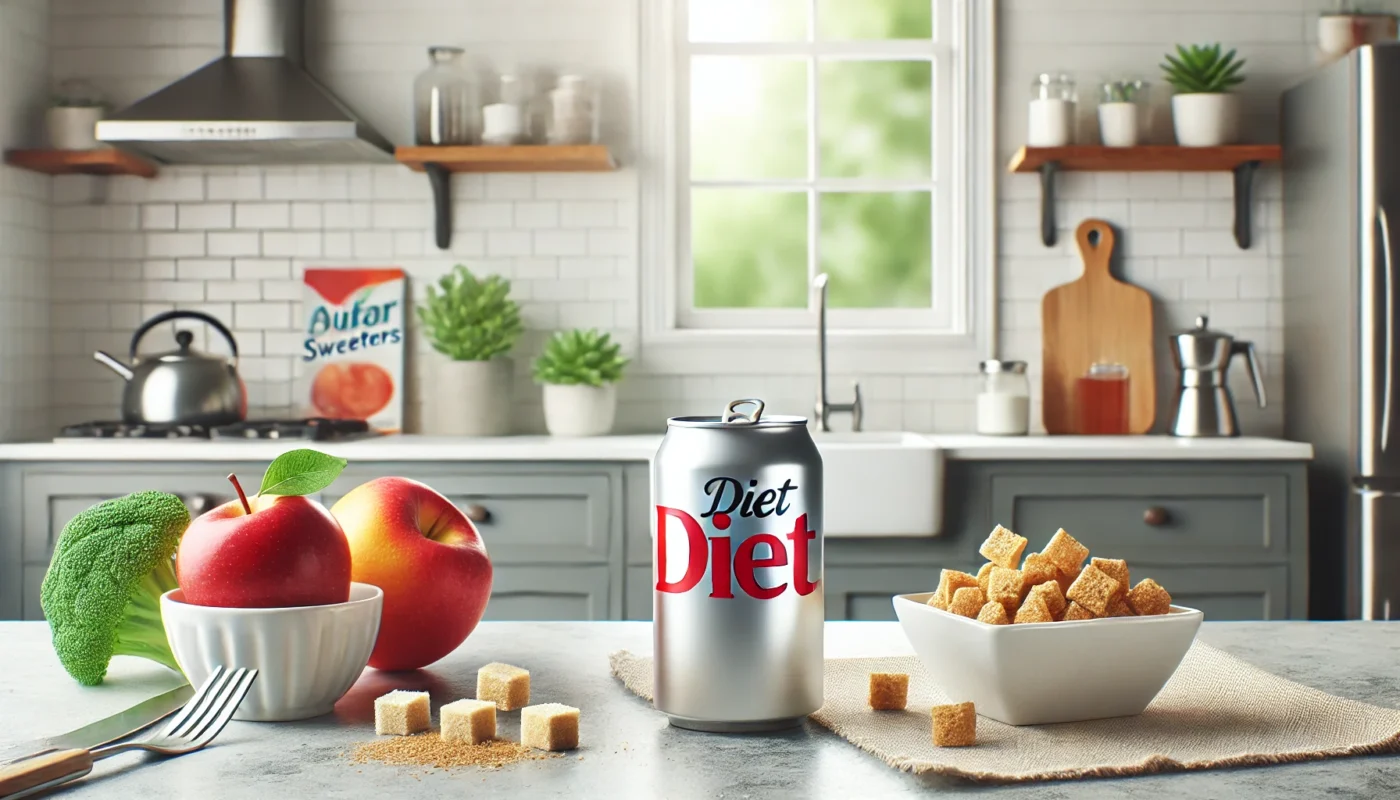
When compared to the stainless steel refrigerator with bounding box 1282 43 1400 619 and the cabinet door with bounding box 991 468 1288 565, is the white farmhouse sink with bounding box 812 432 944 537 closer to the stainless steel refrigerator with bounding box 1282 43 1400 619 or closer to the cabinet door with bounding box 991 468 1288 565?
the cabinet door with bounding box 991 468 1288 565

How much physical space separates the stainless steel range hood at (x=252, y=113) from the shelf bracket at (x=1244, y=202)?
8.37 feet

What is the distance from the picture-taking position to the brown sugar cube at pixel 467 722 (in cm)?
89

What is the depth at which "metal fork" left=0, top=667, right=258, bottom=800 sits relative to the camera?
77cm

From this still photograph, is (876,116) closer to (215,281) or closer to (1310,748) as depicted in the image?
(215,281)

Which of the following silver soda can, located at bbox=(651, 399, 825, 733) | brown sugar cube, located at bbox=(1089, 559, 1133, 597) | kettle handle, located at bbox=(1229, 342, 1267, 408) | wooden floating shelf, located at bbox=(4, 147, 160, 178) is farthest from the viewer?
wooden floating shelf, located at bbox=(4, 147, 160, 178)

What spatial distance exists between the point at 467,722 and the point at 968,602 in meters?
0.40

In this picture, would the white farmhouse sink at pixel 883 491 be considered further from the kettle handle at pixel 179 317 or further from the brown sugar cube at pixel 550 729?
the brown sugar cube at pixel 550 729

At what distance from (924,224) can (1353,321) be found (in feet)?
4.25

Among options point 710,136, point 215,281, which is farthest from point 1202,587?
point 215,281

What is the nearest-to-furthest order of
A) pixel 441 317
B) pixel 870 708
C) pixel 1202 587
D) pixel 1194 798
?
pixel 1194 798
pixel 870 708
pixel 1202 587
pixel 441 317

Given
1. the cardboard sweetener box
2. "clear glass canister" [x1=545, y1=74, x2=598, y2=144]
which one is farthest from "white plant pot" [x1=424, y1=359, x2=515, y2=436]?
"clear glass canister" [x1=545, y1=74, x2=598, y2=144]

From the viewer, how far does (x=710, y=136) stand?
3.96 meters

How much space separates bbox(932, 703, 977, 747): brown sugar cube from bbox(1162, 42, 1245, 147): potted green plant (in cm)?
312

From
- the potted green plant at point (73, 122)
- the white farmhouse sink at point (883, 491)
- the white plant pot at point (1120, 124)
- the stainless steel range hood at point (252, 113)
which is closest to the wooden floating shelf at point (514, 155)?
the stainless steel range hood at point (252, 113)
